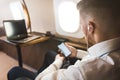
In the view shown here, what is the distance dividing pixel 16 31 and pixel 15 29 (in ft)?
0.09

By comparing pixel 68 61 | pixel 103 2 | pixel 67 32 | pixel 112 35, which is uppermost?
pixel 103 2

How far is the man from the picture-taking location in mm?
724

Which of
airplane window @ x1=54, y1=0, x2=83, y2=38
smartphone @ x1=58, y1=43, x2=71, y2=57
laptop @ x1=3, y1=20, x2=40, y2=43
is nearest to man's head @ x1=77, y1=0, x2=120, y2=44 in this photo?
smartphone @ x1=58, y1=43, x2=71, y2=57

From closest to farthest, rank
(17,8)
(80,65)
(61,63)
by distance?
(80,65), (61,63), (17,8)

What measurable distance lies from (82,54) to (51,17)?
3.05ft

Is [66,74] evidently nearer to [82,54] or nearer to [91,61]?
[91,61]

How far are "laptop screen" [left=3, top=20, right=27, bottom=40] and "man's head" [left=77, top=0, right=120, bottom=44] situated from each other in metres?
1.39

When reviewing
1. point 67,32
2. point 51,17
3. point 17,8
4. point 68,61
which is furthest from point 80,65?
point 17,8

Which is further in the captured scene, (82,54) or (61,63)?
(82,54)

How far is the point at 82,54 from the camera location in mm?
1312

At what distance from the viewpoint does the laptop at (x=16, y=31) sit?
79.7 inches

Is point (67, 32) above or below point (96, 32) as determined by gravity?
below

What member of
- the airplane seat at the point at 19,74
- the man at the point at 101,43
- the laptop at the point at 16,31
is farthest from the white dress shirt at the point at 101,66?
the laptop at the point at 16,31

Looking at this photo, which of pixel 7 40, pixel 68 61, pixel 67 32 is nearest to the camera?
pixel 68 61
